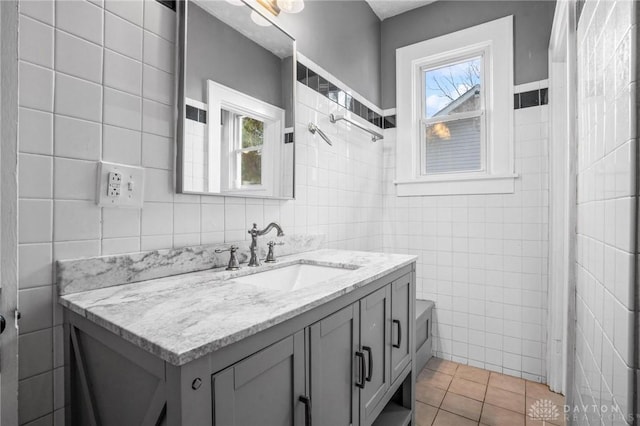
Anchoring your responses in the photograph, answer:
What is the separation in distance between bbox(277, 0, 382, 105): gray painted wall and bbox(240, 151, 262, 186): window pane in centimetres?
76

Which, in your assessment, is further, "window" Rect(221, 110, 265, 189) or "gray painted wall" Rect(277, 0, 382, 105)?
"gray painted wall" Rect(277, 0, 382, 105)

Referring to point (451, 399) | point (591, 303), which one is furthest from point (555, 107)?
point (451, 399)

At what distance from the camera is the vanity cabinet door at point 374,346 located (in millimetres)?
1151

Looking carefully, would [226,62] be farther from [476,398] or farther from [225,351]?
[476,398]

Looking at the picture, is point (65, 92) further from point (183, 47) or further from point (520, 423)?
point (520, 423)

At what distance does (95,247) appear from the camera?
36.8 inches

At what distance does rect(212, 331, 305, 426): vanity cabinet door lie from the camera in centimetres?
63

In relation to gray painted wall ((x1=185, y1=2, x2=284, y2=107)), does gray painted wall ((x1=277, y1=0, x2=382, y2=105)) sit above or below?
above

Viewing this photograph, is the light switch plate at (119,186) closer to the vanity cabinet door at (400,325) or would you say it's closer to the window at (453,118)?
the vanity cabinet door at (400,325)

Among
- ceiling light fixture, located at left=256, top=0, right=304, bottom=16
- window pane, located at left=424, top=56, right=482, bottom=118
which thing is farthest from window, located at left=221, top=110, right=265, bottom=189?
window pane, located at left=424, top=56, right=482, bottom=118

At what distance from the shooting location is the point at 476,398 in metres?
1.94

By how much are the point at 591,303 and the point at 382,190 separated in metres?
1.84

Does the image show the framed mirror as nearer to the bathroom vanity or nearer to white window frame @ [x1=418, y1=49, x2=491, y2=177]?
the bathroom vanity

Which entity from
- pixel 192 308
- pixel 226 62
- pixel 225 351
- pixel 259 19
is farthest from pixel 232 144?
pixel 225 351
